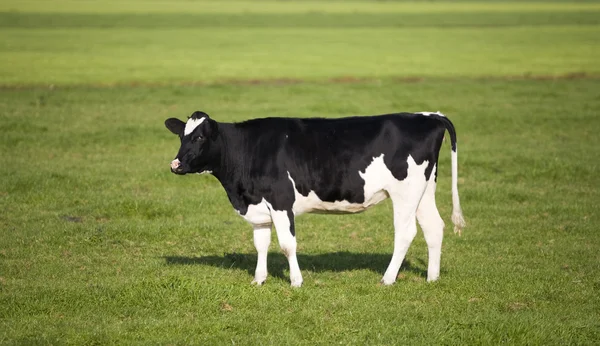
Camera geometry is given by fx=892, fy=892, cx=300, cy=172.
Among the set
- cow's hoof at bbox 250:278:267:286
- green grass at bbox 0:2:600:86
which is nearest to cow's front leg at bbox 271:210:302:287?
cow's hoof at bbox 250:278:267:286

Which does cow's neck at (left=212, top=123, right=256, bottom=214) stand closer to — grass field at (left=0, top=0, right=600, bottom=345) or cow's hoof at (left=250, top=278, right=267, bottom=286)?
cow's hoof at (left=250, top=278, right=267, bottom=286)

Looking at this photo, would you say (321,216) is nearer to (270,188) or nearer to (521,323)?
(270,188)

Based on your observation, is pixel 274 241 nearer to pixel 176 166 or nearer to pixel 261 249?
pixel 261 249

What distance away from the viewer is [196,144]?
1026 centimetres

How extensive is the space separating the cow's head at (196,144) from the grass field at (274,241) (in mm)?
1311

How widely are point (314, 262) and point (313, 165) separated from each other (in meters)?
2.16

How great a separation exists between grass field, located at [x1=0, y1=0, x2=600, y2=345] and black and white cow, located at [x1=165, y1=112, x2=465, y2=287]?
811mm

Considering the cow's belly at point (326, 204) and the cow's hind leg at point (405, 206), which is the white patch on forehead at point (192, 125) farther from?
the cow's hind leg at point (405, 206)

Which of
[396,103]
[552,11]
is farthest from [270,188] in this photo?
[552,11]

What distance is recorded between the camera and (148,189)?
1670 centimetres

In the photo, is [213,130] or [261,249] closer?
[213,130]

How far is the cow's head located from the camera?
10180 millimetres

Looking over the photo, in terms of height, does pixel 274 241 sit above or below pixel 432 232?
below

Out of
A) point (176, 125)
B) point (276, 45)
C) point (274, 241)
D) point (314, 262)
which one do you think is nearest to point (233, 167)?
point (176, 125)
